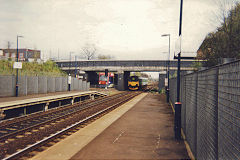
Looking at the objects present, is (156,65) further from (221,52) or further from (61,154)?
(61,154)

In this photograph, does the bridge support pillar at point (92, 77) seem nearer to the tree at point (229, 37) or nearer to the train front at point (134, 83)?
the train front at point (134, 83)

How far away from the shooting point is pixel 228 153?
3236 mm

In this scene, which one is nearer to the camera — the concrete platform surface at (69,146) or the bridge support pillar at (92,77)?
the concrete platform surface at (69,146)

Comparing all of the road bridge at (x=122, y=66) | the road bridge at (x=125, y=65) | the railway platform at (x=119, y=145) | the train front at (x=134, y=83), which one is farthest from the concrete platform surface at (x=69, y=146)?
the road bridge at (x=125, y=65)

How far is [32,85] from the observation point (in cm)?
2452

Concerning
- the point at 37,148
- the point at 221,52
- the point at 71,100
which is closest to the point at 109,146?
the point at 37,148

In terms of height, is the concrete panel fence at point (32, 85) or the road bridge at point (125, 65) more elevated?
the road bridge at point (125, 65)

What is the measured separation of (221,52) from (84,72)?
39.1m

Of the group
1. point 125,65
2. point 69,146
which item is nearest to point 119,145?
point 69,146

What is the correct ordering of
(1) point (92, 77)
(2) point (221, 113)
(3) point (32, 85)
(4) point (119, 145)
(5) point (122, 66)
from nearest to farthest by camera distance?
1. (2) point (221, 113)
2. (4) point (119, 145)
3. (3) point (32, 85)
4. (5) point (122, 66)
5. (1) point (92, 77)

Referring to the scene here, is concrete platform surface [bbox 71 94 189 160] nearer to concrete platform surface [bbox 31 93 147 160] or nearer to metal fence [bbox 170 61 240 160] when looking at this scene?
concrete platform surface [bbox 31 93 147 160]

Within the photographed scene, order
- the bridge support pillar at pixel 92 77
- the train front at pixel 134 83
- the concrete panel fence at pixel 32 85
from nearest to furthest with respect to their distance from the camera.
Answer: the concrete panel fence at pixel 32 85 → the train front at pixel 134 83 → the bridge support pillar at pixel 92 77

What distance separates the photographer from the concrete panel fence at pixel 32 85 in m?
20.7

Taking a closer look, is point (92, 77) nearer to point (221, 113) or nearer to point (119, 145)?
point (119, 145)
